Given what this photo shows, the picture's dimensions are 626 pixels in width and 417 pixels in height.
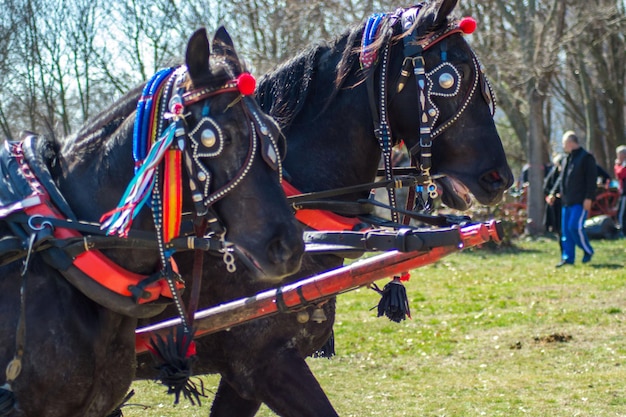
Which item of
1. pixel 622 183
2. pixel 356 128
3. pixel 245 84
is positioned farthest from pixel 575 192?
pixel 245 84

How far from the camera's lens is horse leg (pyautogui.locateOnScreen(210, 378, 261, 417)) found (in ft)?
13.5

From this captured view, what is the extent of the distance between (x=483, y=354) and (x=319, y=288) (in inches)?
174

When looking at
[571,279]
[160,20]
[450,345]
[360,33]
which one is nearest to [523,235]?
[571,279]

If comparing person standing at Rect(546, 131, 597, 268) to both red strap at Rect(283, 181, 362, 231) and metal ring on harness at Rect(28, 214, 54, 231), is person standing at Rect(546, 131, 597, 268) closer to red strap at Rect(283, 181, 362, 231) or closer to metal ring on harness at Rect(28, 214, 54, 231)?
red strap at Rect(283, 181, 362, 231)

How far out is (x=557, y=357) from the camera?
23.8 ft

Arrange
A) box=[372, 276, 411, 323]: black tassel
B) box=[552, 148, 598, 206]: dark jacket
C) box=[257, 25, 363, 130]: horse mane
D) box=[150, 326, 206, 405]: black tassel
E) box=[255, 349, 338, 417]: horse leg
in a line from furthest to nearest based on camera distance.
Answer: box=[552, 148, 598, 206]: dark jacket
box=[372, 276, 411, 323]: black tassel
box=[257, 25, 363, 130]: horse mane
box=[255, 349, 338, 417]: horse leg
box=[150, 326, 206, 405]: black tassel

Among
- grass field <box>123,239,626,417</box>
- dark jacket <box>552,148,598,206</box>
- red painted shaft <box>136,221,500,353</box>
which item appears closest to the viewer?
red painted shaft <box>136,221,500,353</box>

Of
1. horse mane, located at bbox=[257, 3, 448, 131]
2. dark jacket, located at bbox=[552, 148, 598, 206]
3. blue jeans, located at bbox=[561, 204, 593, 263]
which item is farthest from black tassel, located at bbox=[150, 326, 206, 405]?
blue jeans, located at bbox=[561, 204, 593, 263]

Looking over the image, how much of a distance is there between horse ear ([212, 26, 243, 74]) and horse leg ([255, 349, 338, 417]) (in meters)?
1.40

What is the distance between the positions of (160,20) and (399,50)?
11971mm

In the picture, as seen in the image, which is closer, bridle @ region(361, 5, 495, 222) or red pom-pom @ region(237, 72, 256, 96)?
red pom-pom @ region(237, 72, 256, 96)

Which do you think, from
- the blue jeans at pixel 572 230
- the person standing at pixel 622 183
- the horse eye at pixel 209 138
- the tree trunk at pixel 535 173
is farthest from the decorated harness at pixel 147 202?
the tree trunk at pixel 535 173

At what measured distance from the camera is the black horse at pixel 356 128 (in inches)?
155

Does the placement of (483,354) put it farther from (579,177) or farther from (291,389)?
(579,177)
